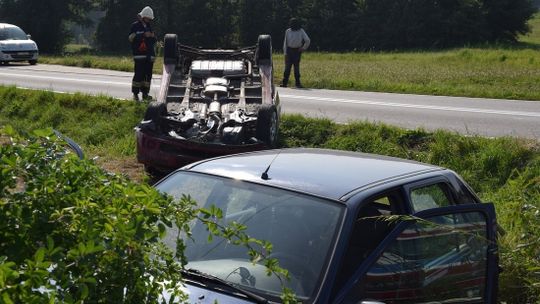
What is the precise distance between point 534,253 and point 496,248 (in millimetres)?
734

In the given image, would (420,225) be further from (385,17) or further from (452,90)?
(385,17)

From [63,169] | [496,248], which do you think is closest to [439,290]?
[496,248]

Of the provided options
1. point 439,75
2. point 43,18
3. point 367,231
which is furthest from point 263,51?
point 43,18

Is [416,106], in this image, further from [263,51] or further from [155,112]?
[155,112]

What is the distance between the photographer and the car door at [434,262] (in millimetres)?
3949

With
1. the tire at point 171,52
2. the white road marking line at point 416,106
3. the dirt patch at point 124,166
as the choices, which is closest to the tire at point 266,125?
the dirt patch at point 124,166

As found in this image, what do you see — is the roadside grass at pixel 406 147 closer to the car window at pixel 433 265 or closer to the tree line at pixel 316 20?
the car window at pixel 433 265

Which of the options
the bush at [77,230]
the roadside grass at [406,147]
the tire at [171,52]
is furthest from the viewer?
the tire at [171,52]

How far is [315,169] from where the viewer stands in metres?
4.72

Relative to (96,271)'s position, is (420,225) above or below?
Answer: below

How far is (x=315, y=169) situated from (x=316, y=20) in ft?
170

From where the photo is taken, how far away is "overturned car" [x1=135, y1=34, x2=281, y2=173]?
32.7ft

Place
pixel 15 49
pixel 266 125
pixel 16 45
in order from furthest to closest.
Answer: pixel 16 45, pixel 15 49, pixel 266 125

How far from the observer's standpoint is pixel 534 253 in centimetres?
543
